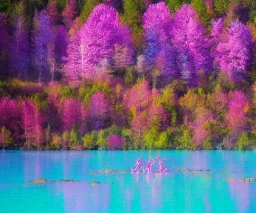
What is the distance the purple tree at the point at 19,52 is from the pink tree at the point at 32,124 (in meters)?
11.4

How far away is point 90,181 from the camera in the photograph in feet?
77.8

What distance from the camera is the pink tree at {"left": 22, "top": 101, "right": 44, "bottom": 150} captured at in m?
41.3

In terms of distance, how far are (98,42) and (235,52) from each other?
436 inches

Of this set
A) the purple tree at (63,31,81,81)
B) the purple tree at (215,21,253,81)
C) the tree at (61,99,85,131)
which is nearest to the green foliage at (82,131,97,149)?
the tree at (61,99,85,131)

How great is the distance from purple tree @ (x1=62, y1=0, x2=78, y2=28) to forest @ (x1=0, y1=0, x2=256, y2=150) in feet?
0.34

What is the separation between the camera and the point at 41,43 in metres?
55.7

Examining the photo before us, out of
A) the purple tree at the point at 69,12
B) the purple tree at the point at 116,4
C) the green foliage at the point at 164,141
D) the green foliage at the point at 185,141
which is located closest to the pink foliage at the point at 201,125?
the green foliage at the point at 185,141

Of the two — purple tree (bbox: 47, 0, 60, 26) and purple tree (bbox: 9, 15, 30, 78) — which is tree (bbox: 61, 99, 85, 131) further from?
purple tree (bbox: 47, 0, 60, 26)

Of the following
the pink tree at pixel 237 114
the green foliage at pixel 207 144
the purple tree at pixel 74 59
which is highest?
the purple tree at pixel 74 59

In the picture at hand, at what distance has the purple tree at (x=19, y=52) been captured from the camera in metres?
55.1

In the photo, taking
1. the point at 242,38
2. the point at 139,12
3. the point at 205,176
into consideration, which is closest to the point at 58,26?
the point at 139,12

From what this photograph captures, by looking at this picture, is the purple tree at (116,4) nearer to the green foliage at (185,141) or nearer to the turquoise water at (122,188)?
the green foliage at (185,141)

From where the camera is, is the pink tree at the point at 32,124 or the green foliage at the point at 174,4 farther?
the green foliage at the point at 174,4

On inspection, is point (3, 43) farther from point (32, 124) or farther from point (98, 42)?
point (32, 124)
